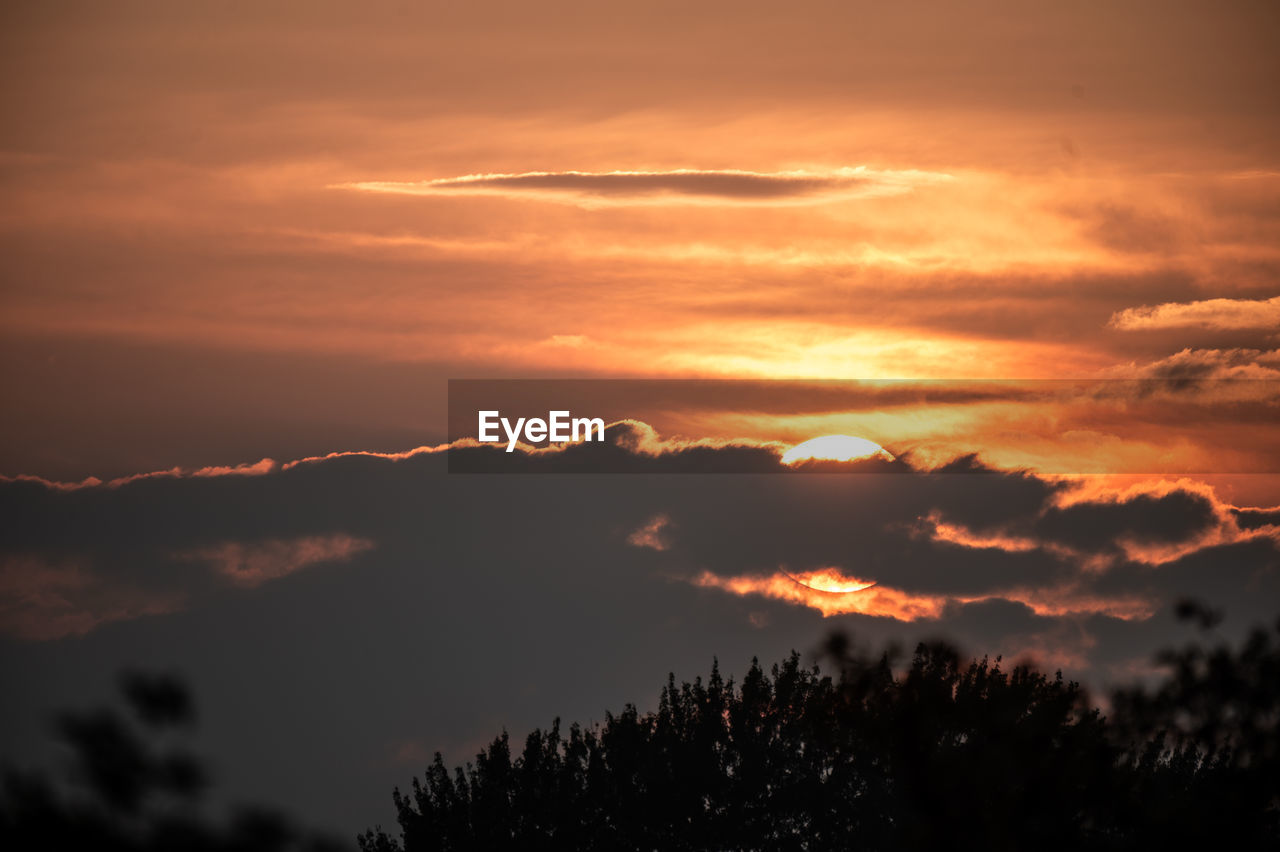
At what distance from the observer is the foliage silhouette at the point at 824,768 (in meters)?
24.0

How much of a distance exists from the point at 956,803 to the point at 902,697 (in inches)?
76.9

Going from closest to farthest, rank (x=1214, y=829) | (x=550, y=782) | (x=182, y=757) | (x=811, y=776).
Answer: (x=182, y=757) → (x=1214, y=829) → (x=811, y=776) → (x=550, y=782)

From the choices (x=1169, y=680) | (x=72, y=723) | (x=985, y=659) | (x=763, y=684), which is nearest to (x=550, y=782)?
(x=763, y=684)

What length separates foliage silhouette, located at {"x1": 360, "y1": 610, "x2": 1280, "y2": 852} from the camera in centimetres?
2405

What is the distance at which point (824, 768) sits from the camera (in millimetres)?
64188

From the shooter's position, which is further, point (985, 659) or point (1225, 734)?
point (985, 659)

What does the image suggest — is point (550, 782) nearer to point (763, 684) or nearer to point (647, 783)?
point (647, 783)

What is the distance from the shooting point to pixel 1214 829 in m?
20.5

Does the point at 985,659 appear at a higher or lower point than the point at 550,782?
higher

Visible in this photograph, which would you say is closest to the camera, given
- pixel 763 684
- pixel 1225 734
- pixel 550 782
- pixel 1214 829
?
pixel 1214 829

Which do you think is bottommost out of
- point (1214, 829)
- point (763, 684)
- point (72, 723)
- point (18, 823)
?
point (763, 684)

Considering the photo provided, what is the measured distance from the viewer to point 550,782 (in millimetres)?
70000

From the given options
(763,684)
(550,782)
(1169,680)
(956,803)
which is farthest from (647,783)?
(956,803)

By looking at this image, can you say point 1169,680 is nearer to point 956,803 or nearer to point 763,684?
point 956,803
